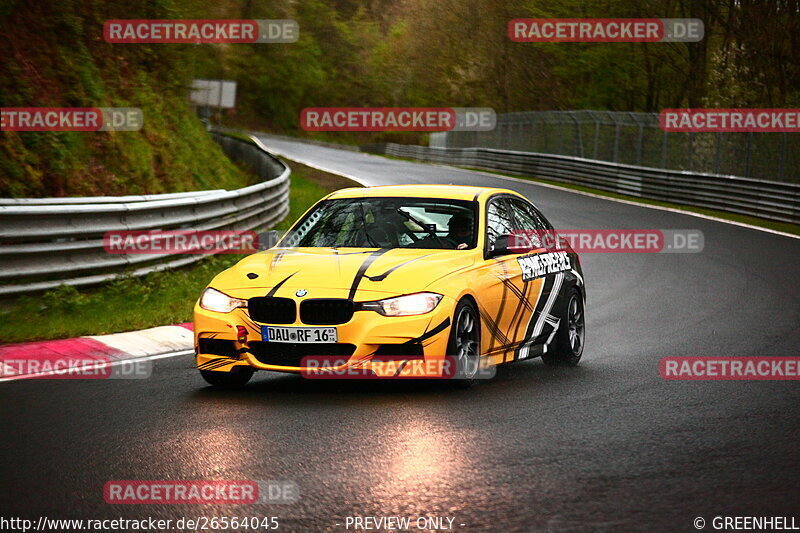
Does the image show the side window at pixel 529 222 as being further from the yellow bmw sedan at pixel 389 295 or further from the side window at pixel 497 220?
the side window at pixel 497 220

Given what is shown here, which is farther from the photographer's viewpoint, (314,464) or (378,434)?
(378,434)

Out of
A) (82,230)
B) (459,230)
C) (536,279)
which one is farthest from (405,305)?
(82,230)

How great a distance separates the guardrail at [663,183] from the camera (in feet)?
96.4

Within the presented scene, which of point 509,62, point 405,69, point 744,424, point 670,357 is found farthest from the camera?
point 405,69

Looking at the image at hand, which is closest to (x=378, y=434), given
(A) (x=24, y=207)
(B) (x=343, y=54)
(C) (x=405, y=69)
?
(A) (x=24, y=207)

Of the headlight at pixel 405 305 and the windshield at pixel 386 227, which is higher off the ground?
the windshield at pixel 386 227

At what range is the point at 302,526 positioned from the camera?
514cm

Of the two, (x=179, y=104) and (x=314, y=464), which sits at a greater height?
(x=179, y=104)

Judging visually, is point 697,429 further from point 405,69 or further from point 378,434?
point 405,69

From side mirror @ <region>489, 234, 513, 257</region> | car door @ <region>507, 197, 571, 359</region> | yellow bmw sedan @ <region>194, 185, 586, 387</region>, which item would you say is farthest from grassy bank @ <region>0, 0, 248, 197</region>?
side mirror @ <region>489, 234, 513, 257</region>

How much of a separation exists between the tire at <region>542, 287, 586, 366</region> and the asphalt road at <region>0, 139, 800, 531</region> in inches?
7.9

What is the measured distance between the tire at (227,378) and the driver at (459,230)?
6.36 feet

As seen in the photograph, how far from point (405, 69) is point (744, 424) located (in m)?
84.7

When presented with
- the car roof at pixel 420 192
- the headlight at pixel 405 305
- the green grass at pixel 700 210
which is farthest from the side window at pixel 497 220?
the green grass at pixel 700 210
